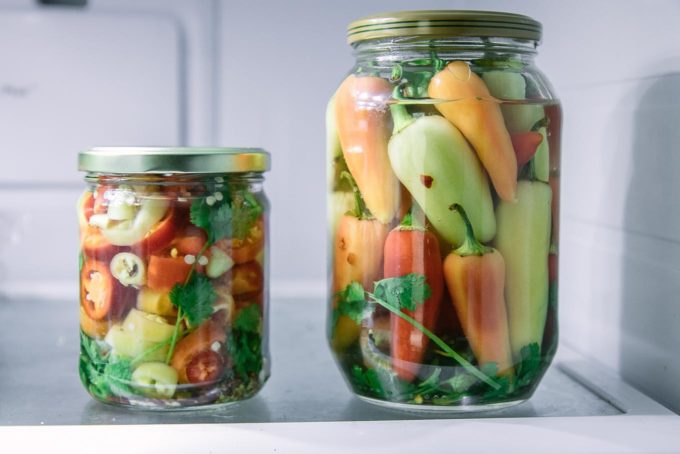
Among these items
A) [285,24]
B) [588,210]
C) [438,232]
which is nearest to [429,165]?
[438,232]

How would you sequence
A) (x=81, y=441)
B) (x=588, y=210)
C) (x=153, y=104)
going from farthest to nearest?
(x=153, y=104) → (x=588, y=210) → (x=81, y=441)

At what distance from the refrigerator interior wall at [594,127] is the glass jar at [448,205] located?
0.11 m

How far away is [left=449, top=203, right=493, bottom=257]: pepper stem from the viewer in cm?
57

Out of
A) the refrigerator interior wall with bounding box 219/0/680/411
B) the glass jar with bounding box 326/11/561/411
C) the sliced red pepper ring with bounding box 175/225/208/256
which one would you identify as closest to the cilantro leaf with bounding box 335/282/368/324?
the glass jar with bounding box 326/11/561/411

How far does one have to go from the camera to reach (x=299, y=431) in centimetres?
57

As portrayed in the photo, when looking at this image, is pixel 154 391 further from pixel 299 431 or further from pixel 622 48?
pixel 622 48

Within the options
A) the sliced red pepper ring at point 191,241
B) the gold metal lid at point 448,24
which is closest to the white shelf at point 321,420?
the sliced red pepper ring at point 191,241

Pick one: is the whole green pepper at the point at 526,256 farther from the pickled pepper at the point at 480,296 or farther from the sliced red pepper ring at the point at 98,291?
the sliced red pepper ring at the point at 98,291

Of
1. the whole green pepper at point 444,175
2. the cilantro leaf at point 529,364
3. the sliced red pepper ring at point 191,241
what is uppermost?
the whole green pepper at point 444,175

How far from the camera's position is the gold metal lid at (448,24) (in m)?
0.57

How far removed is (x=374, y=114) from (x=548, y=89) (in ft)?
0.41

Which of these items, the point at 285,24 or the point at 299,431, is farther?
the point at 285,24

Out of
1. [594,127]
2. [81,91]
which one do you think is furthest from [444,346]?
[81,91]

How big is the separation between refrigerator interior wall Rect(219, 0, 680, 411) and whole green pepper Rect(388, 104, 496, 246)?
169 mm
